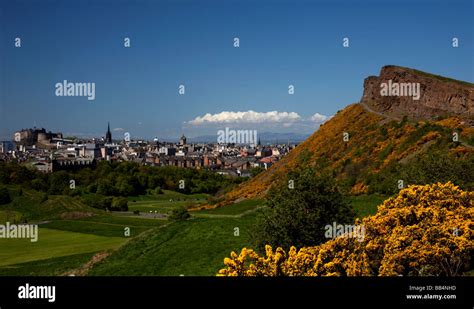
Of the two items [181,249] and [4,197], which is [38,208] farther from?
[181,249]

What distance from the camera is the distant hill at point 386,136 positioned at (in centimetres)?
4175

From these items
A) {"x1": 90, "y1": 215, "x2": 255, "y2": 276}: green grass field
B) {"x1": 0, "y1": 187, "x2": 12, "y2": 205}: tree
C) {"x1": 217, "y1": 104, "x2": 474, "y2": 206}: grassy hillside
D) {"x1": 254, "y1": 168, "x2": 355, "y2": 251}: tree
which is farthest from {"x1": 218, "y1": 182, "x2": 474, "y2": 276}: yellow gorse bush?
{"x1": 0, "y1": 187, "x2": 12, "y2": 205}: tree

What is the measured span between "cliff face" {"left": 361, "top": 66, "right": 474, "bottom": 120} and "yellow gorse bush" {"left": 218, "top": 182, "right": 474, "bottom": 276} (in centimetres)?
3578

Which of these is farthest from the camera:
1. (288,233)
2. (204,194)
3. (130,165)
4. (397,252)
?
(130,165)

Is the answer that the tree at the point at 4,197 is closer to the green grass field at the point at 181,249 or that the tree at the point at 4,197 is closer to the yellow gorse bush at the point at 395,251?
the green grass field at the point at 181,249

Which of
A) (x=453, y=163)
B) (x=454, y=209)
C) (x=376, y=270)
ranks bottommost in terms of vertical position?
(x=376, y=270)

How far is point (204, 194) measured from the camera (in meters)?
116

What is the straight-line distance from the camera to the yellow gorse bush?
47.7ft

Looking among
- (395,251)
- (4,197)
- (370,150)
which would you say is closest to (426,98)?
(370,150)

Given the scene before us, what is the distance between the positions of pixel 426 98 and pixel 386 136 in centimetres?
680

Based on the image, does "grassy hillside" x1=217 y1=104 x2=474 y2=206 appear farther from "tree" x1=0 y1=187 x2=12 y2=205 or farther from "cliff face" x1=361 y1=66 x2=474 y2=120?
"tree" x1=0 y1=187 x2=12 y2=205
